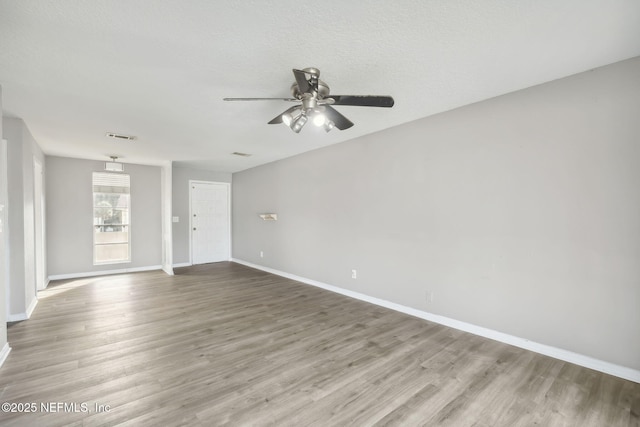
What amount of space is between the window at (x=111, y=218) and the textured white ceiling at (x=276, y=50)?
9.75 ft

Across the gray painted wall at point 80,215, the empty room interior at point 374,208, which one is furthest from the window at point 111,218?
the empty room interior at point 374,208

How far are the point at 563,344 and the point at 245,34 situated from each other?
11.7 ft

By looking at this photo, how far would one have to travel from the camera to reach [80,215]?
5613mm

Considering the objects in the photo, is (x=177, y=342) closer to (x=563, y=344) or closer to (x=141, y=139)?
(x=141, y=139)

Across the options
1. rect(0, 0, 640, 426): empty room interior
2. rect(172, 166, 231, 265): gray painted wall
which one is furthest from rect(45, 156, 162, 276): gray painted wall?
rect(0, 0, 640, 426): empty room interior

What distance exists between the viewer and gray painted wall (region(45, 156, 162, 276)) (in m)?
5.36

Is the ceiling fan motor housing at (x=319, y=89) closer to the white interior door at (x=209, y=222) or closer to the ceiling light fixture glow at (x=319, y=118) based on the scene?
the ceiling light fixture glow at (x=319, y=118)

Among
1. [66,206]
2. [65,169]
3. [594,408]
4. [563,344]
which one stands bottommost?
[594,408]

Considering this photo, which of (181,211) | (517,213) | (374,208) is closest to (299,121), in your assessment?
(374,208)

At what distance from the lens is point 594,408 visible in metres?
1.86

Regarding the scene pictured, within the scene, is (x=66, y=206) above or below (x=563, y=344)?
above

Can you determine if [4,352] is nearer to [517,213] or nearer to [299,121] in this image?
[299,121]

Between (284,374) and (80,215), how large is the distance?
5.81 meters

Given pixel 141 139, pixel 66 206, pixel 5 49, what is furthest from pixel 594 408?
pixel 66 206
